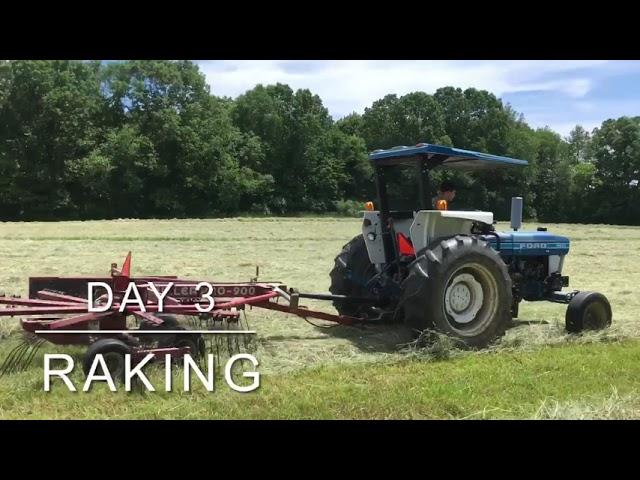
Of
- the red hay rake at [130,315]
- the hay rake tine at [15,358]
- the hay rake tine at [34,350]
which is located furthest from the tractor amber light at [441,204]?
the hay rake tine at [15,358]

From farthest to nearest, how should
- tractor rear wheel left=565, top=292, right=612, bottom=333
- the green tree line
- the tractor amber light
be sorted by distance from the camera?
the green tree line → tractor rear wheel left=565, top=292, right=612, bottom=333 → the tractor amber light

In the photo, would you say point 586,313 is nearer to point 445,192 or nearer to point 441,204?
point 445,192

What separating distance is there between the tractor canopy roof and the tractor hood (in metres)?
0.82

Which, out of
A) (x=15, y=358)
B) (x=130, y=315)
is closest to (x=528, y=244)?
(x=130, y=315)

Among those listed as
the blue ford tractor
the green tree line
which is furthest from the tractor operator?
the green tree line

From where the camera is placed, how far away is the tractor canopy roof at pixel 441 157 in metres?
6.40

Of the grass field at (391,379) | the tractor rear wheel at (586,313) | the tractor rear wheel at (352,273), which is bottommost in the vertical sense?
the grass field at (391,379)

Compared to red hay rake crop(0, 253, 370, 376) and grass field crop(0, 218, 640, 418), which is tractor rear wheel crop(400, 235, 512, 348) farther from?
red hay rake crop(0, 253, 370, 376)

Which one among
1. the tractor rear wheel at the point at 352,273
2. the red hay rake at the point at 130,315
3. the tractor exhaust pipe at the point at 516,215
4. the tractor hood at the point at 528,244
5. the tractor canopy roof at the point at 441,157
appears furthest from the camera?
the tractor exhaust pipe at the point at 516,215

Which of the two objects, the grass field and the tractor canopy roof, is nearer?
the grass field

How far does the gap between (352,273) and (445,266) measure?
5.46 ft

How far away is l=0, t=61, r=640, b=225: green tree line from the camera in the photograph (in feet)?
117

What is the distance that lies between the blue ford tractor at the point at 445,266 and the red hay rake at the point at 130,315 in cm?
114

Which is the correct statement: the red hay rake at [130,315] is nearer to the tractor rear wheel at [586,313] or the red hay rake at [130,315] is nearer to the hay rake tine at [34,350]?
the hay rake tine at [34,350]
